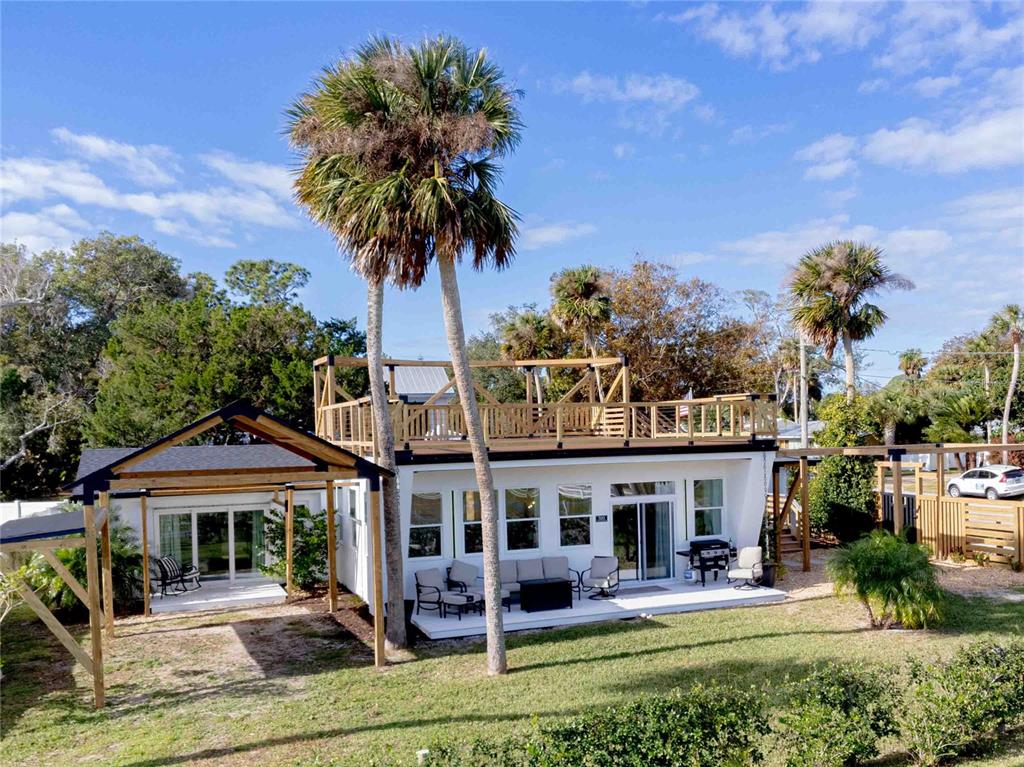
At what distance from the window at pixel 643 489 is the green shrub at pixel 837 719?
8.71m

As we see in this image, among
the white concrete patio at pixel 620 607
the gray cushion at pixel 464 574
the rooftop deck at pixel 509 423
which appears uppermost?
the rooftop deck at pixel 509 423

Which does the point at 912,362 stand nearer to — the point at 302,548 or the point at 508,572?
the point at 508,572

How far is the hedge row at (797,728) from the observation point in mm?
6223

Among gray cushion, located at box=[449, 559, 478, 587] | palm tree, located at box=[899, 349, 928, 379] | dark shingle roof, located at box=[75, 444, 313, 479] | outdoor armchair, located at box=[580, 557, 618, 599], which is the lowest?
outdoor armchair, located at box=[580, 557, 618, 599]

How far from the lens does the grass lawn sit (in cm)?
838

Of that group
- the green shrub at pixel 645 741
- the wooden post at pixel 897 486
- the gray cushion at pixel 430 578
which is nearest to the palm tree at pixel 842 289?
the wooden post at pixel 897 486

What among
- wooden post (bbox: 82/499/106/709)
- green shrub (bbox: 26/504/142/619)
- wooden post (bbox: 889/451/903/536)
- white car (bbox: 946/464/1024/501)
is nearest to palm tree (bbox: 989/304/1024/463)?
white car (bbox: 946/464/1024/501)

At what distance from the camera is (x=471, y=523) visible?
50.1ft

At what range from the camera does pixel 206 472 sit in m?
11.5

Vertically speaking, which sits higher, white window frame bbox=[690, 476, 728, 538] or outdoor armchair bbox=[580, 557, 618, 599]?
white window frame bbox=[690, 476, 728, 538]

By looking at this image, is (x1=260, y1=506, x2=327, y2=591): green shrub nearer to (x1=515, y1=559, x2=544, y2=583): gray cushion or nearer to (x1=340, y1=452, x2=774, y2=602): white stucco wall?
(x1=340, y1=452, x2=774, y2=602): white stucco wall

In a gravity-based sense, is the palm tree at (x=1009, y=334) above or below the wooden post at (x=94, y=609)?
above

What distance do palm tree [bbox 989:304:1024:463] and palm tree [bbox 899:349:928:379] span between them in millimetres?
10059

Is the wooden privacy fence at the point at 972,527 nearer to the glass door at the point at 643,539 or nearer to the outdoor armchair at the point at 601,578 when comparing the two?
the glass door at the point at 643,539
